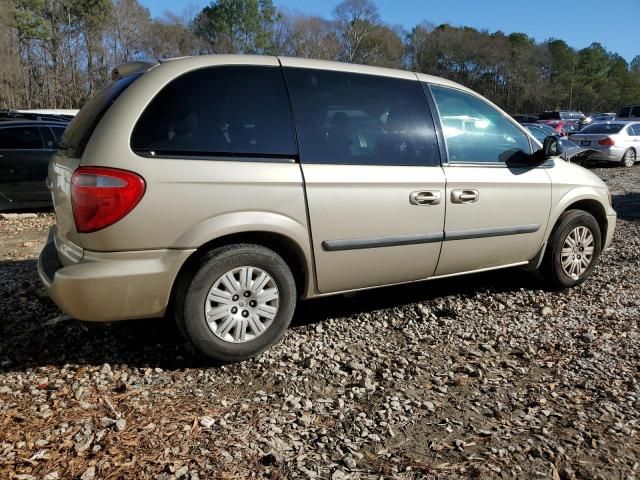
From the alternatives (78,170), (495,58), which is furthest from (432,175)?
(495,58)

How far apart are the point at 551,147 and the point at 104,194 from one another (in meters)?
3.47

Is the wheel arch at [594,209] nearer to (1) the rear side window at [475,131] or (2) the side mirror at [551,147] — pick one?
(2) the side mirror at [551,147]

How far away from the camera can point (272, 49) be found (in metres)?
61.2

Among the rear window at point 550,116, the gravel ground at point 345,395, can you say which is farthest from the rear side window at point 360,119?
the rear window at point 550,116

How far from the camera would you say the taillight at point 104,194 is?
9.16 feet

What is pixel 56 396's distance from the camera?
288 cm

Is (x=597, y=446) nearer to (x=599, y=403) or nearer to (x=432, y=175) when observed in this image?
(x=599, y=403)

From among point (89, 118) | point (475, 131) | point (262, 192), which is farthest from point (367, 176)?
point (89, 118)

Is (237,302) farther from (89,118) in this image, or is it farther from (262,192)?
(89,118)

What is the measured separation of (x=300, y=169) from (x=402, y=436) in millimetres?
1677

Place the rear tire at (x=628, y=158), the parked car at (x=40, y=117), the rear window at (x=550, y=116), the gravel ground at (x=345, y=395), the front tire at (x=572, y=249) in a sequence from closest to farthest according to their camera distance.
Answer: the gravel ground at (x=345, y=395) → the front tire at (x=572, y=249) → the parked car at (x=40, y=117) → the rear tire at (x=628, y=158) → the rear window at (x=550, y=116)

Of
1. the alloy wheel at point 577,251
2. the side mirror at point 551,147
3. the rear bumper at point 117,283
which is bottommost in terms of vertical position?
the alloy wheel at point 577,251

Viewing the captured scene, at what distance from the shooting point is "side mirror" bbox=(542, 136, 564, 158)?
4.28 meters

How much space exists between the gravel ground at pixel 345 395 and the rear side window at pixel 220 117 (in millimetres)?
1344
